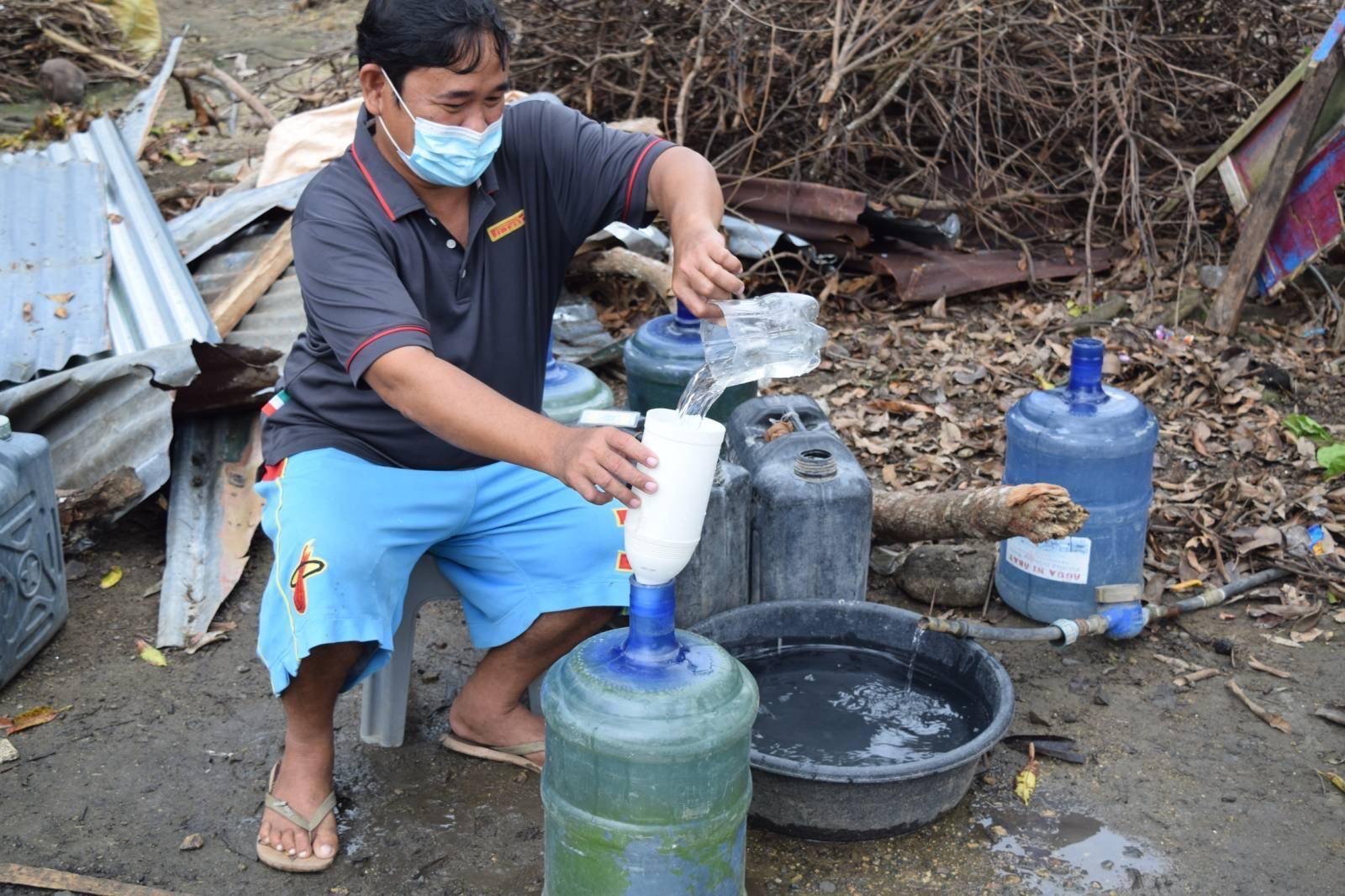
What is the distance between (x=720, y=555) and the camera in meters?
3.47

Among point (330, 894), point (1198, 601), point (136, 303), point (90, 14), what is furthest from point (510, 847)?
point (90, 14)

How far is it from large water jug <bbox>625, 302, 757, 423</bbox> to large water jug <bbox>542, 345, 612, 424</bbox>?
155 mm

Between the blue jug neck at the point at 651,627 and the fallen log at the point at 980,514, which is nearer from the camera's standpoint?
the blue jug neck at the point at 651,627

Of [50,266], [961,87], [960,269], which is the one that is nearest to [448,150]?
[50,266]

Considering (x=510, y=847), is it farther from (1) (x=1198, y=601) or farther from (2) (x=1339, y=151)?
(2) (x=1339, y=151)

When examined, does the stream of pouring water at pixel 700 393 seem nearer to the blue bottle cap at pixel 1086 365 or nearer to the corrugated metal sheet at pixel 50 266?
the blue bottle cap at pixel 1086 365

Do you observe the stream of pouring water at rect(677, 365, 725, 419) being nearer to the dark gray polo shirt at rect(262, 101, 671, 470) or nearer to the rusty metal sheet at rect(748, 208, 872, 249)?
the dark gray polo shirt at rect(262, 101, 671, 470)

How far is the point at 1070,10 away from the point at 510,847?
5.32m

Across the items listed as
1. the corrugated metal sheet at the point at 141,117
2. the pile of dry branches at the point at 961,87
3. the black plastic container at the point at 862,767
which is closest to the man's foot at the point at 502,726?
the black plastic container at the point at 862,767

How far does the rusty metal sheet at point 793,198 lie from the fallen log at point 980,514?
2.51m

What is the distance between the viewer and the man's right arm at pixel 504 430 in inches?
86.8

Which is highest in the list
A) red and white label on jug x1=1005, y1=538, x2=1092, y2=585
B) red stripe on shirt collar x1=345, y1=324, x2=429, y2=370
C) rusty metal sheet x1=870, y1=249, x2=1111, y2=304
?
red stripe on shirt collar x1=345, y1=324, x2=429, y2=370

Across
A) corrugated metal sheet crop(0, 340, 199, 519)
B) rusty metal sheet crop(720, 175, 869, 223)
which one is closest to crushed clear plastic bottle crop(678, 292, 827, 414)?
corrugated metal sheet crop(0, 340, 199, 519)

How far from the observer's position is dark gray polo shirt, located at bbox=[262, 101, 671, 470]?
2.67 meters
